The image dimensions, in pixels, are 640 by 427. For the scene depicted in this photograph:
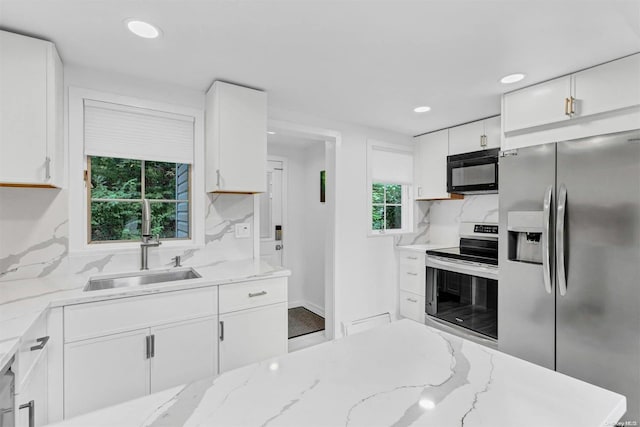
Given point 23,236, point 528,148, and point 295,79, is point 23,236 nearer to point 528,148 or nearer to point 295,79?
point 295,79

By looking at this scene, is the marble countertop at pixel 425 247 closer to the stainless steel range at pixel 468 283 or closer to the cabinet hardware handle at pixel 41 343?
the stainless steel range at pixel 468 283

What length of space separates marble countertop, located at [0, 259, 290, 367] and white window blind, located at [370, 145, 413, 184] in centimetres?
176

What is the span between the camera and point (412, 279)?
352cm

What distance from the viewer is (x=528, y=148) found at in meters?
2.14

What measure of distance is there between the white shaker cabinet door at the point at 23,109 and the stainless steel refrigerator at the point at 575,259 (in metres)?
2.82

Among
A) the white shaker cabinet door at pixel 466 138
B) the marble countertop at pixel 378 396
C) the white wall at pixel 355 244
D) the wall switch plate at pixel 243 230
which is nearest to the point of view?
the marble countertop at pixel 378 396

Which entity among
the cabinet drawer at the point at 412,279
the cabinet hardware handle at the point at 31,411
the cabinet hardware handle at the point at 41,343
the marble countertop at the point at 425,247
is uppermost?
the marble countertop at the point at 425,247

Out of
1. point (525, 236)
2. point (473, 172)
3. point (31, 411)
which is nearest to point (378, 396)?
point (31, 411)

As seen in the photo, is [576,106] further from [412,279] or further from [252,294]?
[252,294]

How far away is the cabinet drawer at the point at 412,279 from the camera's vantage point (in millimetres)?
3398

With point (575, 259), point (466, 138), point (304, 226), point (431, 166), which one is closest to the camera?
point (575, 259)

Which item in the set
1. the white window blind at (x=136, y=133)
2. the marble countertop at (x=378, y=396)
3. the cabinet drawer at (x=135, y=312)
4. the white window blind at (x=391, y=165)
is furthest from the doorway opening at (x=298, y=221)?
the marble countertop at (x=378, y=396)

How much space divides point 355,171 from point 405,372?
2652 millimetres

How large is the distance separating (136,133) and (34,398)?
1.61m
